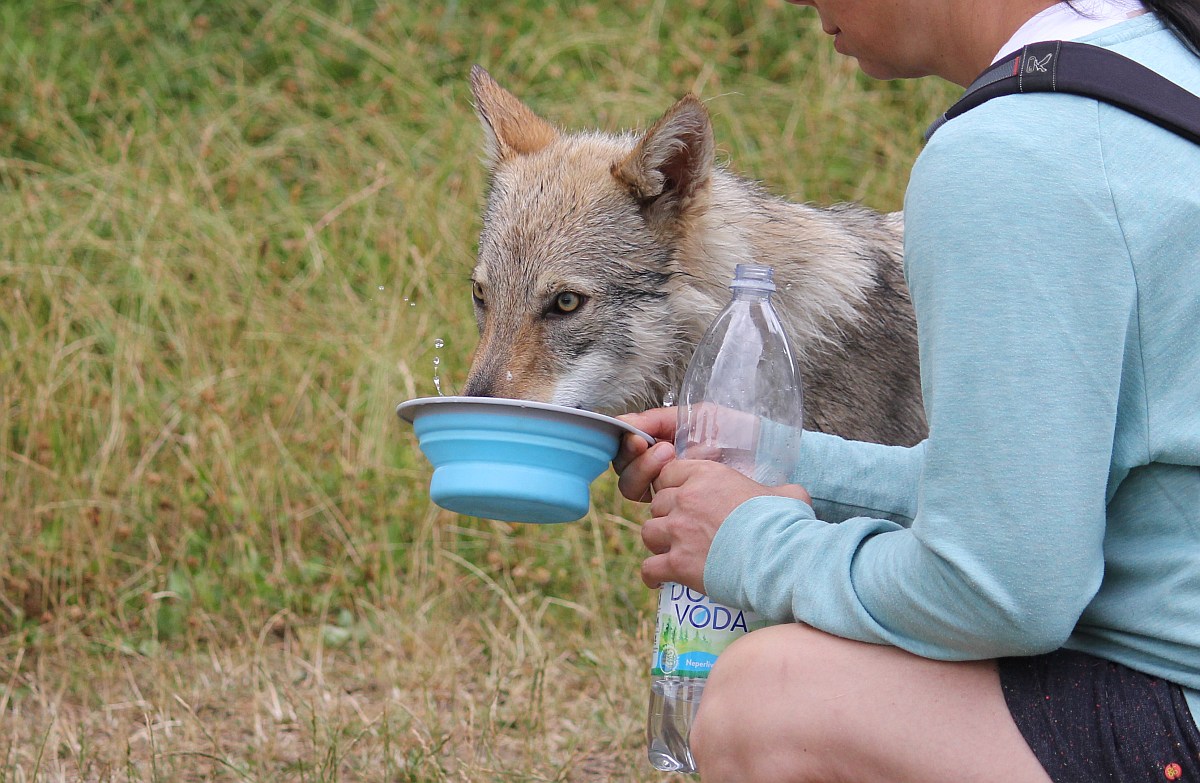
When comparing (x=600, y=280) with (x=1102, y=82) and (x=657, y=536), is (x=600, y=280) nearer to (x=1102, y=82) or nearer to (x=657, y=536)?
(x=657, y=536)

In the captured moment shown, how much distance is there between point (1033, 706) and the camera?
1632 mm

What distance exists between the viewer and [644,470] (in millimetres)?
2135

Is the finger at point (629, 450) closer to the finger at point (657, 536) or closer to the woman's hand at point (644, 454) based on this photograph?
the woman's hand at point (644, 454)

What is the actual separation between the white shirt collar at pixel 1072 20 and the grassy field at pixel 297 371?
1904 millimetres

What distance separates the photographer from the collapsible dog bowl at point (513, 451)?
6.64 feet

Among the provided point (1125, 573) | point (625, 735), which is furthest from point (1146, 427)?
point (625, 735)

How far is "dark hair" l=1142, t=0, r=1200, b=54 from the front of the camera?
5.12ft

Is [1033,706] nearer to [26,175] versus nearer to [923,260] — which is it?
[923,260]

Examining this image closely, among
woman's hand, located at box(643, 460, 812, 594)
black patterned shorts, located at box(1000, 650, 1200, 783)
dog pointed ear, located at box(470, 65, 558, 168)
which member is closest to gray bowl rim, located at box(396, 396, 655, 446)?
woman's hand, located at box(643, 460, 812, 594)

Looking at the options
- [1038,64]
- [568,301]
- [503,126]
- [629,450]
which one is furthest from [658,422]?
[503,126]

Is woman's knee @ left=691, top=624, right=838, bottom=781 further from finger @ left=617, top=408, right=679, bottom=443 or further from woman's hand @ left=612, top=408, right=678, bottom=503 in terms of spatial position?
finger @ left=617, top=408, right=679, bottom=443

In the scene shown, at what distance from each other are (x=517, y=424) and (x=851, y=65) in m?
4.73

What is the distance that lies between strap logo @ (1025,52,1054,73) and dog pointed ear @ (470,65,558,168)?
219 cm

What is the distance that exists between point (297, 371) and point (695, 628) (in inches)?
126
